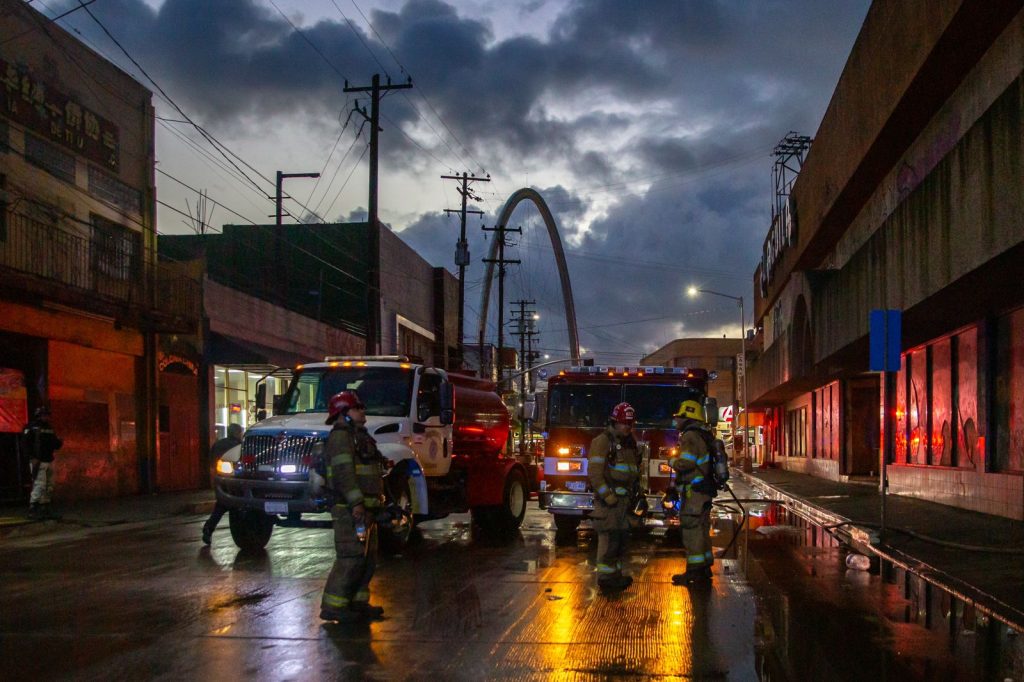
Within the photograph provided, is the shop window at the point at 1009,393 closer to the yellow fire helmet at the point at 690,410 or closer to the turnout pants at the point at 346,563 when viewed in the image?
the yellow fire helmet at the point at 690,410

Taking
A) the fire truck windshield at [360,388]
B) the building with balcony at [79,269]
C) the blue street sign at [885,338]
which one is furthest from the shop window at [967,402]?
the building with balcony at [79,269]

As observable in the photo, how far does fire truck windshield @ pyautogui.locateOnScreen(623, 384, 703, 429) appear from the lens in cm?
1448

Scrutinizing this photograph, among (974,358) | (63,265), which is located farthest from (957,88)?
(63,265)

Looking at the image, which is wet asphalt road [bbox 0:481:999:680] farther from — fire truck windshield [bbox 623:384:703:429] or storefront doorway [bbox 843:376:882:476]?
storefront doorway [bbox 843:376:882:476]

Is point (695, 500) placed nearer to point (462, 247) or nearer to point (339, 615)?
point (339, 615)

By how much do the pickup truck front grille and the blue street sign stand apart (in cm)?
793

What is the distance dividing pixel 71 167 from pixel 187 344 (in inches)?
258

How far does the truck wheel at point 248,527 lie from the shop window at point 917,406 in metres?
15.3

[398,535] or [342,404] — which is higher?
[342,404]

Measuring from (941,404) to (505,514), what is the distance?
34.9ft

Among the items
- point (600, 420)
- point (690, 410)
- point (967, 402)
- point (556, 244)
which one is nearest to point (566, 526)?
point (600, 420)

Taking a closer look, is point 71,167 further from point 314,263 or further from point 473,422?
point 314,263

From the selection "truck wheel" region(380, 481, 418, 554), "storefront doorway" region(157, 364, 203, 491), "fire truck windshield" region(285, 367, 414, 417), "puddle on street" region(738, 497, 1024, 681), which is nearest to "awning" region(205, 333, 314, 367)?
"storefront doorway" region(157, 364, 203, 491)

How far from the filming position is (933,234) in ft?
48.6
